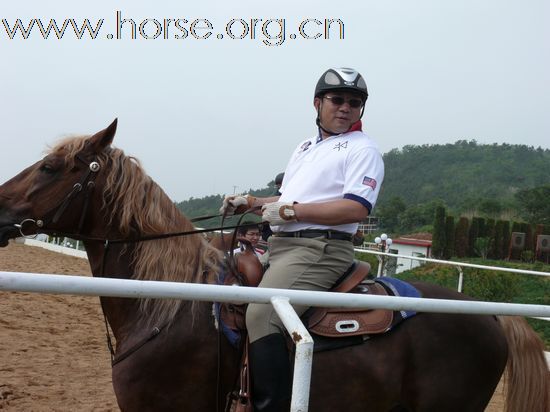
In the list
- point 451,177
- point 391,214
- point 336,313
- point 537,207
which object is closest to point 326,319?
point 336,313

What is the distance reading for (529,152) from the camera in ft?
300

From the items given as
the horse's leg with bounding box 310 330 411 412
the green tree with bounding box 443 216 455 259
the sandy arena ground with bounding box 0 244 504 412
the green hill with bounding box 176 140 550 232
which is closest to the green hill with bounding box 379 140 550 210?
the green hill with bounding box 176 140 550 232

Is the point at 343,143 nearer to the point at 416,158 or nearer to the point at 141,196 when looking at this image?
the point at 141,196

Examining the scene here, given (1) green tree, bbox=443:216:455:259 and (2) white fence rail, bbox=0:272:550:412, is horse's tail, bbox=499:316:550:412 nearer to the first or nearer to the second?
(2) white fence rail, bbox=0:272:550:412

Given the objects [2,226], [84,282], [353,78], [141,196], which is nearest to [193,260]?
[141,196]

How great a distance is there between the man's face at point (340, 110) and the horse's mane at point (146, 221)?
0.98 meters

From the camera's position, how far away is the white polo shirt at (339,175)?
2838mm

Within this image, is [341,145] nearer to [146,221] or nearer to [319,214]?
[319,214]

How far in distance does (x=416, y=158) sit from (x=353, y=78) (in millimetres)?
98976

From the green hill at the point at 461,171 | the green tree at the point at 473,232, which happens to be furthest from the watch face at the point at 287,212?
the green hill at the point at 461,171

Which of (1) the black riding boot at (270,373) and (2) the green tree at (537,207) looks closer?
(1) the black riding boot at (270,373)

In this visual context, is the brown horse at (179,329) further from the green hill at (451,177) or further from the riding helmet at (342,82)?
the green hill at (451,177)

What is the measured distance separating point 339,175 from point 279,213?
15.6 inches

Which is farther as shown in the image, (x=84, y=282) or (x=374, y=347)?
(x=374, y=347)
